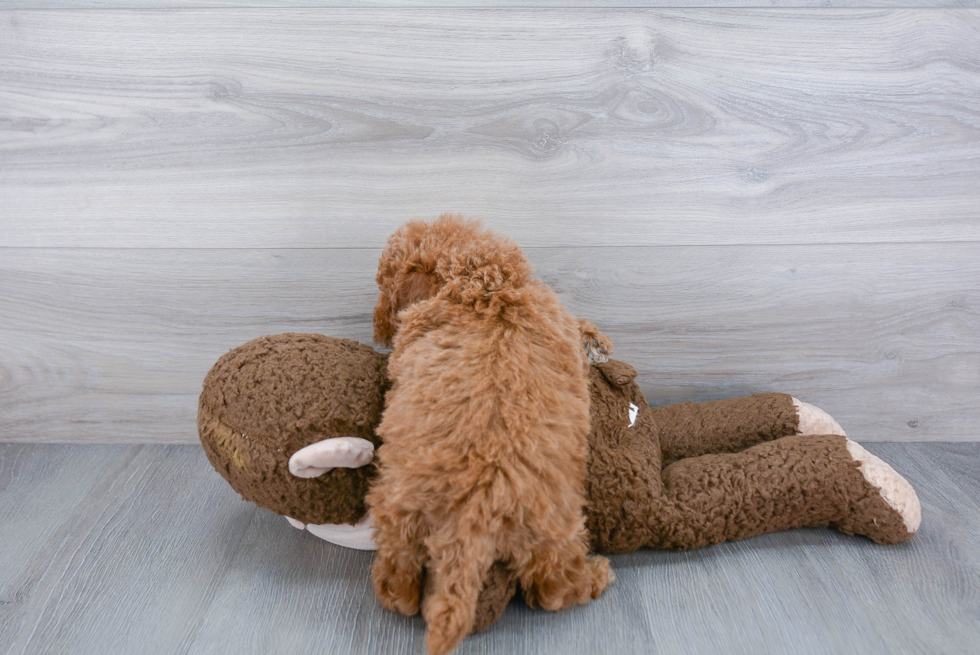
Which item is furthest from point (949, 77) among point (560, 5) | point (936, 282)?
point (560, 5)

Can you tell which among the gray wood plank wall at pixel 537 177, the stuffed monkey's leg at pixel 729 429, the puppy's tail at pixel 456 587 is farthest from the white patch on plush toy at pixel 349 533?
the stuffed monkey's leg at pixel 729 429

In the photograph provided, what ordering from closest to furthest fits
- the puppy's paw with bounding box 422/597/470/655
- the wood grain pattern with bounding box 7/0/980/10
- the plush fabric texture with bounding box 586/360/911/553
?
the puppy's paw with bounding box 422/597/470/655 → the plush fabric texture with bounding box 586/360/911/553 → the wood grain pattern with bounding box 7/0/980/10

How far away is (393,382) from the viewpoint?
0.80 m

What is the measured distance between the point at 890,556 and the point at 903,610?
3.9 inches

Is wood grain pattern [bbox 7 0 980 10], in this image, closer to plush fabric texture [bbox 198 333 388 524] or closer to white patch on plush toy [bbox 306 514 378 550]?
plush fabric texture [bbox 198 333 388 524]

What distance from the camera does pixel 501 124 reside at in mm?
978

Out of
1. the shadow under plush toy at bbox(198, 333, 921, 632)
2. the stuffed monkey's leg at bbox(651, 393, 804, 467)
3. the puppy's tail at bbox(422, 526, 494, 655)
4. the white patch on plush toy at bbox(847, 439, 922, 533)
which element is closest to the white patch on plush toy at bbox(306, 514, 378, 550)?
the shadow under plush toy at bbox(198, 333, 921, 632)

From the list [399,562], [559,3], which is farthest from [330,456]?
[559,3]

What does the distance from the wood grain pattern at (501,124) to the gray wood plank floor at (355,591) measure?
1.43 ft

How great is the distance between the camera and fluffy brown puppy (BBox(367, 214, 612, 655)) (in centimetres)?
65

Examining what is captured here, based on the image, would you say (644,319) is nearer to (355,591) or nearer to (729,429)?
(729,429)

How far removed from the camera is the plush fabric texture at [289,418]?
0.77m

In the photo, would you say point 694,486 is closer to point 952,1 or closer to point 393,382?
point 393,382

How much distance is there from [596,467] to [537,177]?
1.45 feet
